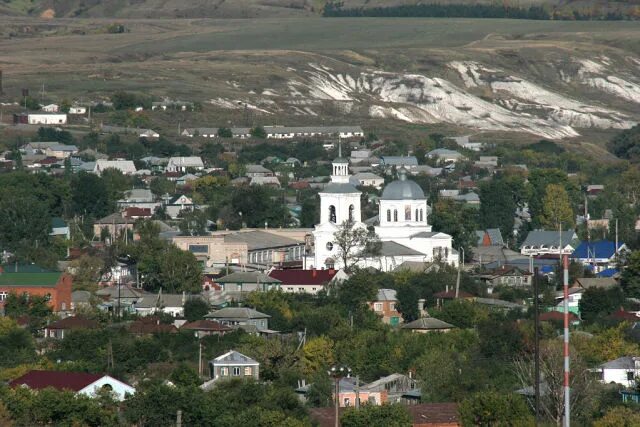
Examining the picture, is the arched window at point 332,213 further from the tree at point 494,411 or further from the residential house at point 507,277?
the tree at point 494,411

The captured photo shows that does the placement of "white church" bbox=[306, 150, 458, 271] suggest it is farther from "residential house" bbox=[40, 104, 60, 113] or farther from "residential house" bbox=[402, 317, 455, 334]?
"residential house" bbox=[40, 104, 60, 113]

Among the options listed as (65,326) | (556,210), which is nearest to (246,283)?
(65,326)

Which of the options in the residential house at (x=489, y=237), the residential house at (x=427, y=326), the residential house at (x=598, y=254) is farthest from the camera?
the residential house at (x=489, y=237)

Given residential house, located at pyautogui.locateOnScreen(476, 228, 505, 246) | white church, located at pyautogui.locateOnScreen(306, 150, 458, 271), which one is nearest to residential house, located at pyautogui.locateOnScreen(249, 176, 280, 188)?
residential house, located at pyautogui.locateOnScreen(476, 228, 505, 246)

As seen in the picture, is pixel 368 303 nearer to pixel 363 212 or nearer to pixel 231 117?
pixel 363 212

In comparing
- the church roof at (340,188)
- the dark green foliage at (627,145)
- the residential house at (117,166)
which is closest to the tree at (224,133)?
the residential house at (117,166)
